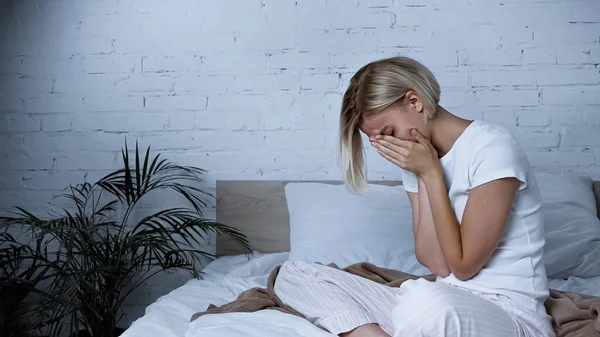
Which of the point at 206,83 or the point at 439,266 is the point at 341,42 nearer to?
Result: the point at 206,83

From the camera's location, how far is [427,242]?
6.15 ft

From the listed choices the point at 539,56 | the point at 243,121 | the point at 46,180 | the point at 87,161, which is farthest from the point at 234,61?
the point at 539,56

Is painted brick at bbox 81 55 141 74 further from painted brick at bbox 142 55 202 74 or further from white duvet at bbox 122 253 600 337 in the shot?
white duvet at bbox 122 253 600 337

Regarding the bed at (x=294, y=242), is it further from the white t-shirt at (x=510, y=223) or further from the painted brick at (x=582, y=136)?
the white t-shirt at (x=510, y=223)

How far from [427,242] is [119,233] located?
151 centimetres

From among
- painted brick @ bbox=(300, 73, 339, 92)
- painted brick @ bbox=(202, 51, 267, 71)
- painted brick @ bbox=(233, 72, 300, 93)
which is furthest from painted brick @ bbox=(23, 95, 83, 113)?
painted brick @ bbox=(300, 73, 339, 92)

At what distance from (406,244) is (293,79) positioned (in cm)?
95

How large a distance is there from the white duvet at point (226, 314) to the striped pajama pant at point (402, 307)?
0.06 metres

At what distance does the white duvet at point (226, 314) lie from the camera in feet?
5.59

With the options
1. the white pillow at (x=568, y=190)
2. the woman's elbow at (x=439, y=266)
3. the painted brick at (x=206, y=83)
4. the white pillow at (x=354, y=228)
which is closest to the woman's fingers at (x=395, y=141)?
the woman's elbow at (x=439, y=266)

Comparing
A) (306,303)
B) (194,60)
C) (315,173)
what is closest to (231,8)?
(194,60)

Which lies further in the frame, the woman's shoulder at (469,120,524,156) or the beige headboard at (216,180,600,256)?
the beige headboard at (216,180,600,256)

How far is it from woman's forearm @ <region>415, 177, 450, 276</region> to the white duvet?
383 millimetres

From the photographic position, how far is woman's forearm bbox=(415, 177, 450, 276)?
1.84m
